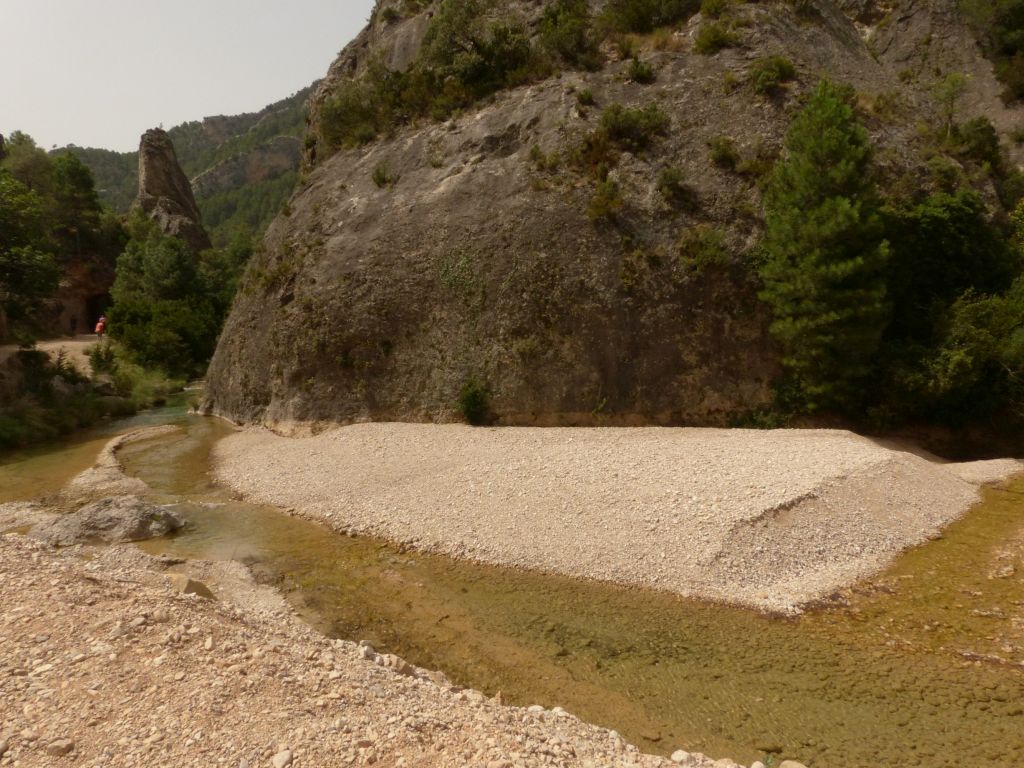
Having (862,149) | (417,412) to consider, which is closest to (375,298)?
(417,412)

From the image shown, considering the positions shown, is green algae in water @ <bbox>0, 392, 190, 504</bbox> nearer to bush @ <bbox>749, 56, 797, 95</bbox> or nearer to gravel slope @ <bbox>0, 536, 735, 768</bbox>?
gravel slope @ <bbox>0, 536, 735, 768</bbox>

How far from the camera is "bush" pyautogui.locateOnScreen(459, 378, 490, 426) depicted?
24266 mm

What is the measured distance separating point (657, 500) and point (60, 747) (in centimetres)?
1182

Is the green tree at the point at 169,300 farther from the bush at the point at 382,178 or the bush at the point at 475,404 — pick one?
the bush at the point at 475,404

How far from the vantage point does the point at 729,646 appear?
9.66 m

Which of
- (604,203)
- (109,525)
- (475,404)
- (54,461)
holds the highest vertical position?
(604,203)

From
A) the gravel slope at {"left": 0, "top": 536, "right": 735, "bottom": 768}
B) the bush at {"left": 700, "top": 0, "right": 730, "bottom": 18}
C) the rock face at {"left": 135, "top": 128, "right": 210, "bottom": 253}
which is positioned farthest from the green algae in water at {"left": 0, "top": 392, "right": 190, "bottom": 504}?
the rock face at {"left": 135, "top": 128, "right": 210, "bottom": 253}

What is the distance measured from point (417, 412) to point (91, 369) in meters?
26.2

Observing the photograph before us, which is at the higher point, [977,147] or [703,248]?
[977,147]

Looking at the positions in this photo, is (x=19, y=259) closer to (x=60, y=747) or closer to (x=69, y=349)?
(x=69, y=349)

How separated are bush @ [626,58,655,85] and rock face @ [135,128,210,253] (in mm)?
60361

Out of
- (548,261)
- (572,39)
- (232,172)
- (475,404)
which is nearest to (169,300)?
(572,39)

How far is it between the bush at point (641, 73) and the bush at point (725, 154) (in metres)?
6.72

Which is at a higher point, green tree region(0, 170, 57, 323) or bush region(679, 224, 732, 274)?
green tree region(0, 170, 57, 323)
